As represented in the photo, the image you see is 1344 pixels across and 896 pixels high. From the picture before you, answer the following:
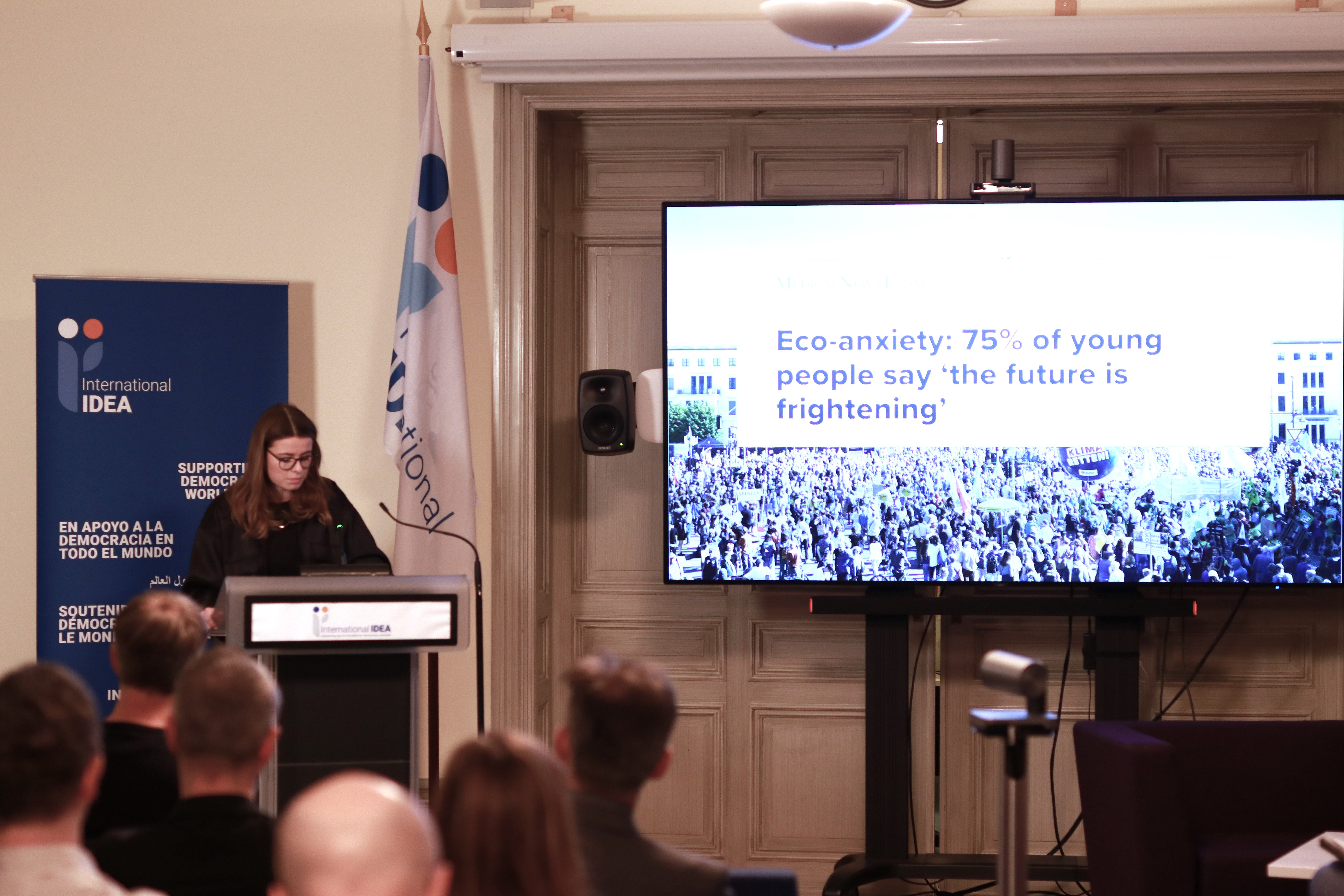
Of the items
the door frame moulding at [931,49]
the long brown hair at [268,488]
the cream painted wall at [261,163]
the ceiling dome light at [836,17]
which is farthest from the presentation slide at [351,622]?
the door frame moulding at [931,49]

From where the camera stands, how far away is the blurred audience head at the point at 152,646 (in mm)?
2449

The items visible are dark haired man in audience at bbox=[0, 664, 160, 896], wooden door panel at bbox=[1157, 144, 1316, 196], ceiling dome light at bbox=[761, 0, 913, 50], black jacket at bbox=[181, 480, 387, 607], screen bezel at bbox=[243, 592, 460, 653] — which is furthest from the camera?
wooden door panel at bbox=[1157, 144, 1316, 196]

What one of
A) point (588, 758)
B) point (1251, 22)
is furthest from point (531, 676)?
point (1251, 22)

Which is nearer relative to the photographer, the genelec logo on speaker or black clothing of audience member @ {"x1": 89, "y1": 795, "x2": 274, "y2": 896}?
black clothing of audience member @ {"x1": 89, "y1": 795, "x2": 274, "y2": 896}

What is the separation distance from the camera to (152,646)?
8.06 ft

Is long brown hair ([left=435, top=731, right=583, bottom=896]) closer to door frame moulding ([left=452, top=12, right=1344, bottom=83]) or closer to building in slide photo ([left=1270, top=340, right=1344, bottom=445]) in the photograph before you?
door frame moulding ([left=452, top=12, right=1344, bottom=83])

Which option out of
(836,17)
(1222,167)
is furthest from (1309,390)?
(836,17)

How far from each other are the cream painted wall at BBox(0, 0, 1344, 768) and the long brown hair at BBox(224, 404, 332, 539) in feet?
3.01

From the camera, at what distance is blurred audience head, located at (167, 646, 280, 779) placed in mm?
1914

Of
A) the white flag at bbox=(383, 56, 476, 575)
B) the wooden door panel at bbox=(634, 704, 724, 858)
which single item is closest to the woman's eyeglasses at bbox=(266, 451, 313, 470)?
the white flag at bbox=(383, 56, 476, 575)

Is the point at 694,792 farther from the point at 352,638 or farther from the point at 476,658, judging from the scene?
the point at 352,638

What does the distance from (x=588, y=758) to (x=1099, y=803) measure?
2.58 metres

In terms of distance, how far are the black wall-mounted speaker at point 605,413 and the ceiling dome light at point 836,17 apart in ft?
6.46

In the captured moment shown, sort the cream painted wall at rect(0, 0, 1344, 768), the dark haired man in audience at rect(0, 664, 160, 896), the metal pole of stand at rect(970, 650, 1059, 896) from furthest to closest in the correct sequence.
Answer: the cream painted wall at rect(0, 0, 1344, 768) → the metal pole of stand at rect(970, 650, 1059, 896) → the dark haired man in audience at rect(0, 664, 160, 896)
